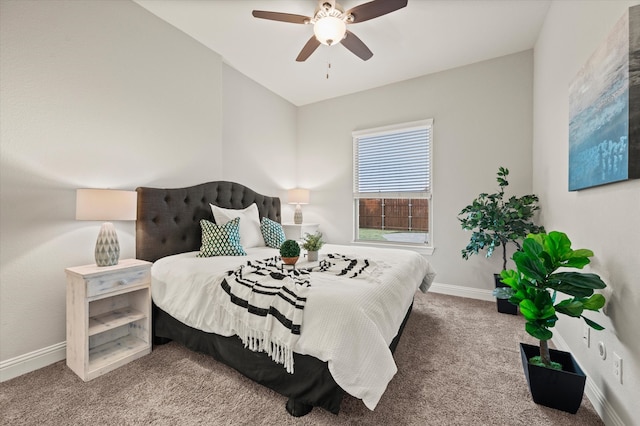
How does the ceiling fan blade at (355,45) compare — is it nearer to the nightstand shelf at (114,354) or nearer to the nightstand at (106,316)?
the nightstand at (106,316)

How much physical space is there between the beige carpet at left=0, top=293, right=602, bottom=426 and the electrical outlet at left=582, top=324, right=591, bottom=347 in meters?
0.34

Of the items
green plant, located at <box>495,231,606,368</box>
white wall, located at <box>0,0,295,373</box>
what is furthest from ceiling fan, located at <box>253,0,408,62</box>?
green plant, located at <box>495,231,606,368</box>

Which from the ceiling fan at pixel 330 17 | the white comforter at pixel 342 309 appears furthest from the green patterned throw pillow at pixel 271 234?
the ceiling fan at pixel 330 17

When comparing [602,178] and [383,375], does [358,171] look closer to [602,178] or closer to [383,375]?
[602,178]

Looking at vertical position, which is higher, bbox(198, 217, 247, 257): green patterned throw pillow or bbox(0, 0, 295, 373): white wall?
bbox(0, 0, 295, 373): white wall

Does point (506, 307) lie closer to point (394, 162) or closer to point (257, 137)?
point (394, 162)

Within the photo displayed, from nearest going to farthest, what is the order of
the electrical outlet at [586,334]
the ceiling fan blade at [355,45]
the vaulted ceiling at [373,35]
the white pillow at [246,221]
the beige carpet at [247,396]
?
the beige carpet at [247,396] → the electrical outlet at [586,334] → the ceiling fan blade at [355,45] → the vaulted ceiling at [373,35] → the white pillow at [246,221]

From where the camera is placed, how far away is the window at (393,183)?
12.6 feet

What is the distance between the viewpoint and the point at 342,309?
4.43 ft

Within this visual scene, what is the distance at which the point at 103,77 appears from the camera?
2279 mm

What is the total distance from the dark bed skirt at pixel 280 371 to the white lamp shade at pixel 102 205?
0.93 meters

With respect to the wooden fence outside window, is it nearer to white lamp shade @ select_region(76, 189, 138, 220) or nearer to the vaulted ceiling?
the vaulted ceiling

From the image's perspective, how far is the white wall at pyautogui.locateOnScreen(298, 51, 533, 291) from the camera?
323cm

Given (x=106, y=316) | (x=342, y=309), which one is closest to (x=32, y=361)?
(x=106, y=316)
